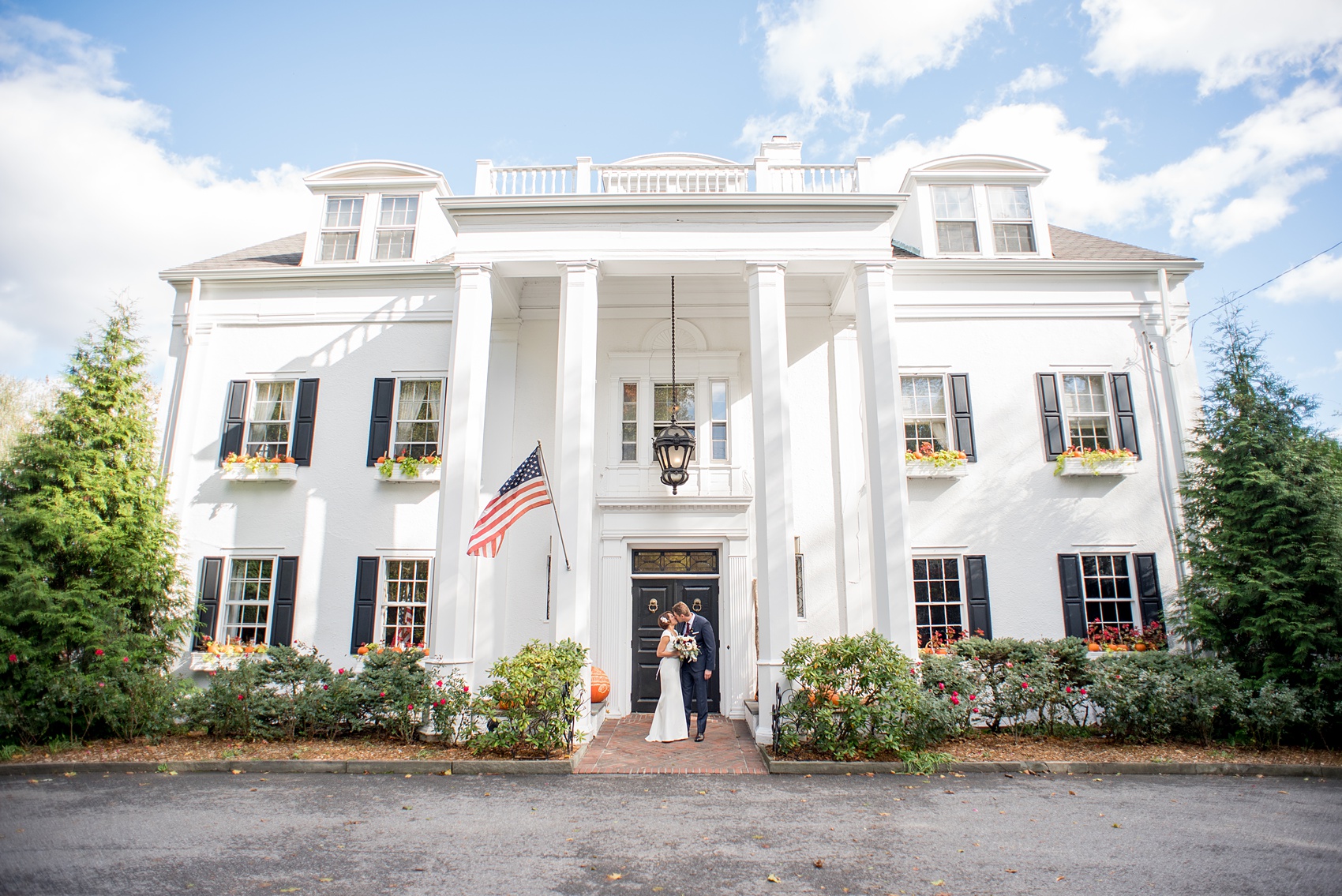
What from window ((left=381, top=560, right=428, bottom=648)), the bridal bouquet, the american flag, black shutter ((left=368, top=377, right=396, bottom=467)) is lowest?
the bridal bouquet

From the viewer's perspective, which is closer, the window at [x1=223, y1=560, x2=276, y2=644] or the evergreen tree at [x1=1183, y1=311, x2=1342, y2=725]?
the evergreen tree at [x1=1183, y1=311, x2=1342, y2=725]

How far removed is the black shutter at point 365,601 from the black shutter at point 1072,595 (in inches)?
A: 441

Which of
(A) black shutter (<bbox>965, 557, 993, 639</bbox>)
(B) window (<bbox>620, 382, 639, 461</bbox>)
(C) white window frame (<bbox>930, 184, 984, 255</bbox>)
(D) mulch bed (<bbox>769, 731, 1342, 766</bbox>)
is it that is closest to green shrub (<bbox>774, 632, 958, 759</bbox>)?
(D) mulch bed (<bbox>769, 731, 1342, 766</bbox>)

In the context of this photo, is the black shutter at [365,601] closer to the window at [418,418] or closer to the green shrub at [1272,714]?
the window at [418,418]

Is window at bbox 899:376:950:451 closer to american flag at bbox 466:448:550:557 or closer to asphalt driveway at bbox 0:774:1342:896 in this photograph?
asphalt driveway at bbox 0:774:1342:896

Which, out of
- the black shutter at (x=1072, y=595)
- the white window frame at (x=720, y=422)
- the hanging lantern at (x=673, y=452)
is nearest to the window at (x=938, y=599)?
the black shutter at (x=1072, y=595)

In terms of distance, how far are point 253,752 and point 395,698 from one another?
1.70 meters

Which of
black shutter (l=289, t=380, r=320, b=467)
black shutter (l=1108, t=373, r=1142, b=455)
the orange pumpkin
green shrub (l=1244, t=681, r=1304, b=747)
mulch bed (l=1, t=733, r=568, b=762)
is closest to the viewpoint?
mulch bed (l=1, t=733, r=568, b=762)

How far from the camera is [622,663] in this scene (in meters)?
11.3

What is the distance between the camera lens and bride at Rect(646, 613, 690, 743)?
933 centimetres

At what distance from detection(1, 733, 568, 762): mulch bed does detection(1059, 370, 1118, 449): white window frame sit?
9734mm

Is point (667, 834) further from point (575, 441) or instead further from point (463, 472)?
point (463, 472)

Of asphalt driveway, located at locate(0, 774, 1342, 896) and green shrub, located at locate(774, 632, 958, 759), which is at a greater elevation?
green shrub, located at locate(774, 632, 958, 759)

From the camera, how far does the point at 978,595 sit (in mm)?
11133
